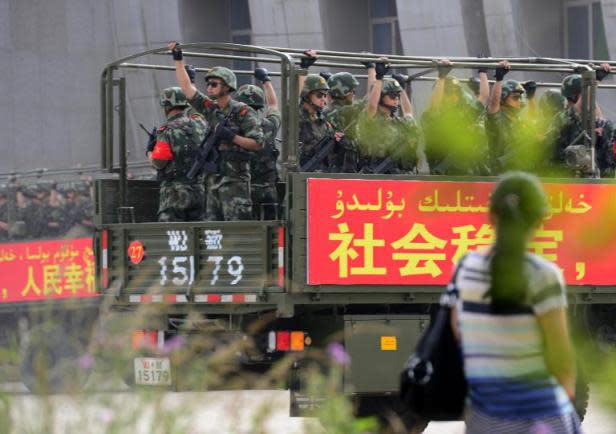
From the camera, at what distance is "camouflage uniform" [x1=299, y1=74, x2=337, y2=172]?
12672 mm

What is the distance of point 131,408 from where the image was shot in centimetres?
525

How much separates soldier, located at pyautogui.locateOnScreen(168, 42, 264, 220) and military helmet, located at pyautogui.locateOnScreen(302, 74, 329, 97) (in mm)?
636

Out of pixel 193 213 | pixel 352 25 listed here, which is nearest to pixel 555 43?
pixel 352 25

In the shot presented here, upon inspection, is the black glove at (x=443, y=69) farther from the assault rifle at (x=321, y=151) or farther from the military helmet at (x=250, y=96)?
the military helmet at (x=250, y=96)

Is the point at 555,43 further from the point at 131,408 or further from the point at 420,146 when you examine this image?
the point at 131,408

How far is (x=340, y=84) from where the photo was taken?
13180 mm

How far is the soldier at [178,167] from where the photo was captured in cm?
1268

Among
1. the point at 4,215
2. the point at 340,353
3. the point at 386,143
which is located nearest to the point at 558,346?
the point at 340,353

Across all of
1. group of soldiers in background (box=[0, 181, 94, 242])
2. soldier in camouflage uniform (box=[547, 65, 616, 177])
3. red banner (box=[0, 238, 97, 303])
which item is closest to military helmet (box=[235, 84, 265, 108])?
soldier in camouflage uniform (box=[547, 65, 616, 177])

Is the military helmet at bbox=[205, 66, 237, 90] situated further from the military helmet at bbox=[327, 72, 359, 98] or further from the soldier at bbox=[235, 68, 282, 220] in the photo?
the military helmet at bbox=[327, 72, 359, 98]

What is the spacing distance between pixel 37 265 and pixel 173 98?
20.5 ft

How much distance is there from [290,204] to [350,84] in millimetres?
2280

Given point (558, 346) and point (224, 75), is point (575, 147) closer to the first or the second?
point (224, 75)

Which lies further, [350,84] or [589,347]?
[350,84]
